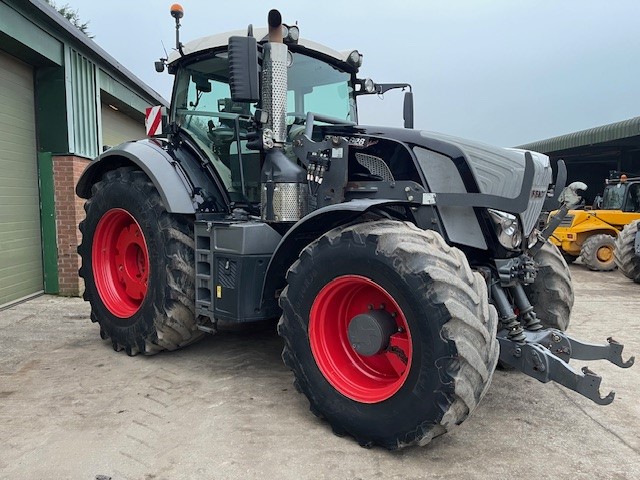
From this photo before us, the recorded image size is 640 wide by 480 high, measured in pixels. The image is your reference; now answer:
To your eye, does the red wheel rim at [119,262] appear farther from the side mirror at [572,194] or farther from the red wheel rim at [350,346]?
the side mirror at [572,194]

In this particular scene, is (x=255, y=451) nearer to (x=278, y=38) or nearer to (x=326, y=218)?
(x=326, y=218)

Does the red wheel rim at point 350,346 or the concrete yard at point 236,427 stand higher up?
the red wheel rim at point 350,346

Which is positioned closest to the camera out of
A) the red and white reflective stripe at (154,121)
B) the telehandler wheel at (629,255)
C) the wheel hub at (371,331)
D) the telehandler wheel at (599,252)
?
the wheel hub at (371,331)

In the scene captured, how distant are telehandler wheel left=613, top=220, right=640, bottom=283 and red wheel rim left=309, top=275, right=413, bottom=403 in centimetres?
812

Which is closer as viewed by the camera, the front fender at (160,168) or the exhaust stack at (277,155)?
the exhaust stack at (277,155)

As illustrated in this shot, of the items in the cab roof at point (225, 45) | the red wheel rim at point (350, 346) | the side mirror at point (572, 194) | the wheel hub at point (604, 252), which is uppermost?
the cab roof at point (225, 45)

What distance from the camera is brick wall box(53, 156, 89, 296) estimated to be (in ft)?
24.3

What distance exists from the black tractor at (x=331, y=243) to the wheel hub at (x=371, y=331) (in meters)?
0.01

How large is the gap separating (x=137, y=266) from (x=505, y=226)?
3251 mm

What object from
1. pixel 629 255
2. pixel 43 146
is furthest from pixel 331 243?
pixel 629 255

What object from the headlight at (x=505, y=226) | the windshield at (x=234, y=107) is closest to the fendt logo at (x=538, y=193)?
the headlight at (x=505, y=226)

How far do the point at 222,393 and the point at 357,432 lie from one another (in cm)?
117

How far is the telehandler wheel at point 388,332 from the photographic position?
8.73 ft

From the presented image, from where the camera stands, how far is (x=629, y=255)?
380 inches
